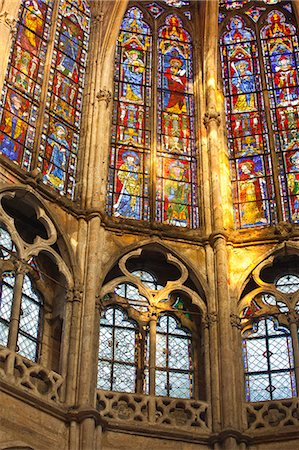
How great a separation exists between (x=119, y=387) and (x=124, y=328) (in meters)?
1.16

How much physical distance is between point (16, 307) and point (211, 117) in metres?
6.45

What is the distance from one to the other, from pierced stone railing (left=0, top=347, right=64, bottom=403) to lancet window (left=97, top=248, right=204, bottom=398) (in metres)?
1.12

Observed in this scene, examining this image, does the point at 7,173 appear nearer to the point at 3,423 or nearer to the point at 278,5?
the point at 3,423

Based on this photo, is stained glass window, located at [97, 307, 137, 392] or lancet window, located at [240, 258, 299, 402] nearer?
stained glass window, located at [97, 307, 137, 392]

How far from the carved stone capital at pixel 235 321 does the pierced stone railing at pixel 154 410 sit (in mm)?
1603

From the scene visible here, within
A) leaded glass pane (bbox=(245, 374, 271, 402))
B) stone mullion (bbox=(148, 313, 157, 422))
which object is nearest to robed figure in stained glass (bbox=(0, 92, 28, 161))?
stone mullion (bbox=(148, 313, 157, 422))

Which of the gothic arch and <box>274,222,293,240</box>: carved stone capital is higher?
<box>274,222,293,240</box>: carved stone capital

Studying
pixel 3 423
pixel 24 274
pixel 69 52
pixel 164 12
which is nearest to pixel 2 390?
pixel 3 423

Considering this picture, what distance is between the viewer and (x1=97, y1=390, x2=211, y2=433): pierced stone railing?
1688cm

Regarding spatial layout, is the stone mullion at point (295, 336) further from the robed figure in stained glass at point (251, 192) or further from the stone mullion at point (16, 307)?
the stone mullion at point (16, 307)

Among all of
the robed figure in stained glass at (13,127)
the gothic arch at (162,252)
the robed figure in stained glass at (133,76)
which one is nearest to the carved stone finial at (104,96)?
the robed figure in stained glass at (133,76)

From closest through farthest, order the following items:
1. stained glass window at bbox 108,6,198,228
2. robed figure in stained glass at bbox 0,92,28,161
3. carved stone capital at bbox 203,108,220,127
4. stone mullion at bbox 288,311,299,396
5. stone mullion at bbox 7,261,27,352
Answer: stone mullion at bbox 7,261,27,352, stone mullion at bbox 288,311,299,396, robed figure in stained glass at bbox 0,92,28,161, stained glass window at bbox 108,6,198,228, carved stone capital at bbox 203,108,220,127

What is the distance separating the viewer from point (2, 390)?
15.6m

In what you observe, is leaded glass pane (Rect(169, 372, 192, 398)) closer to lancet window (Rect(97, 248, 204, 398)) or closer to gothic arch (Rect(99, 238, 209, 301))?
lancet window (Rect(97, 248, 204, 398))
